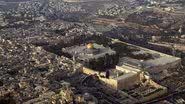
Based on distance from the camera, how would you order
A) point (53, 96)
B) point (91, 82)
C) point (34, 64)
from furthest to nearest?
point (34, 64), point (91, 82), point (53, 96)

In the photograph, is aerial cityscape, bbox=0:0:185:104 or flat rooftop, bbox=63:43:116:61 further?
flat rooftop, bbox=63:43:116:61

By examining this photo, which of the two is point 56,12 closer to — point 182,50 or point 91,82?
point 182,50

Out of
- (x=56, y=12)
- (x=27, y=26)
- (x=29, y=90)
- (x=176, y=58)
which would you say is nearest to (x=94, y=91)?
(x=29, y=90)

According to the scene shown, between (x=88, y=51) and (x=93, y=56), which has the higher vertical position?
(x=88, y=51)

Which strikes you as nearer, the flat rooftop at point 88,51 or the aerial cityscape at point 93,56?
the aerial cityscape at point 93,56

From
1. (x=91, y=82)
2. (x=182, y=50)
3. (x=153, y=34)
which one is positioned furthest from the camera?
(x=153, y=34)

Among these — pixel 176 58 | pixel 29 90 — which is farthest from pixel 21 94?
pixel 176 58

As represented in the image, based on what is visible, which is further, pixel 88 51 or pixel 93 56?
pixel 88 51

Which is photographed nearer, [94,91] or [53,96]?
[53,96]
